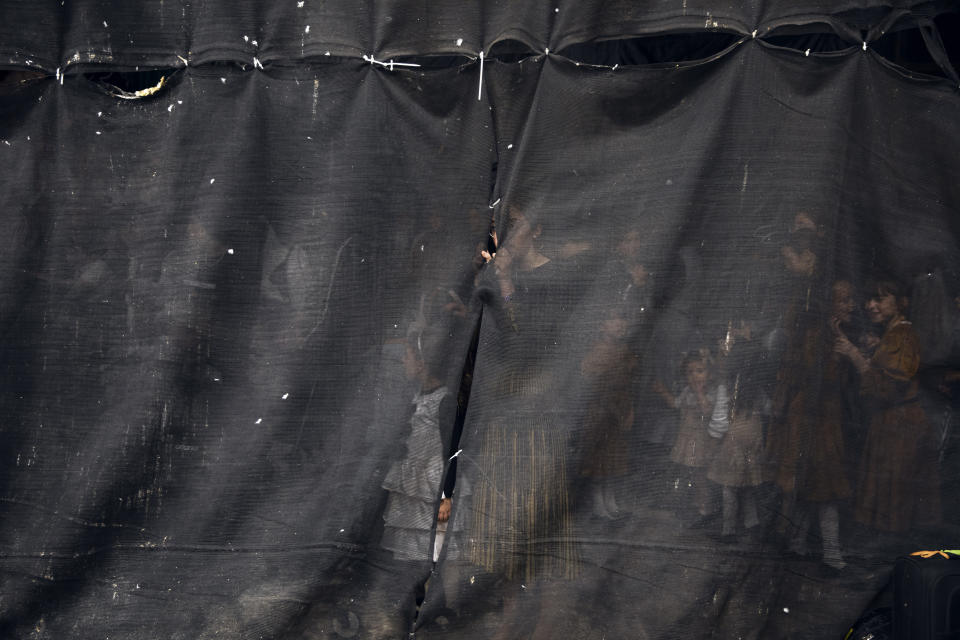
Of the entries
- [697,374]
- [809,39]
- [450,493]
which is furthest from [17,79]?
[809,39]

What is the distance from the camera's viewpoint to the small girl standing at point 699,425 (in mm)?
3250

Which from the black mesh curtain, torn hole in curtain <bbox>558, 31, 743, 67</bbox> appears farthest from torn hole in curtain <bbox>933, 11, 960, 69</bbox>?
torn hole in curtain <bbox>558, 31, 743, 67</bbox>

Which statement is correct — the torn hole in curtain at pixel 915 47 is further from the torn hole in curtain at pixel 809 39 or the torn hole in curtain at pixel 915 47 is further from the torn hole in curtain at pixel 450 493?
the torn hole in curtain at pixel 450 493

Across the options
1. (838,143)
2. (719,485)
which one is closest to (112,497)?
(719,485)

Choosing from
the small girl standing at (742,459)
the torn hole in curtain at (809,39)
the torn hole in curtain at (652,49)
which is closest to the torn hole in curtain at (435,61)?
the torn hole in curtain at (652,49)

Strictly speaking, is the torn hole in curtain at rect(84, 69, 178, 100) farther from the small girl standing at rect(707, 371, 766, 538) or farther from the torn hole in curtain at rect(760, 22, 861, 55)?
the small girl standing at rect(707, 371, 766, 538)

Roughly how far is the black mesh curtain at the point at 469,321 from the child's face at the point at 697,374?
0.04ft

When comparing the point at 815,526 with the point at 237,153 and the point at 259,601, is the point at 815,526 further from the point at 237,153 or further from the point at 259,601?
the point at 237,153

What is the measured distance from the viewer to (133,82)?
3604 millimetres

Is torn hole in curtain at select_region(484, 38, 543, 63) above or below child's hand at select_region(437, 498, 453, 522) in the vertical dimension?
above

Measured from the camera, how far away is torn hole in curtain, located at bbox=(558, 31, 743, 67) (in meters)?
3.56

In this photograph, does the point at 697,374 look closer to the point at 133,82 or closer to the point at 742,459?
the point at 742,459

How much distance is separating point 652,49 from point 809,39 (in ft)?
2.18

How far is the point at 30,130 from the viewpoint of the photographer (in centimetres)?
345
